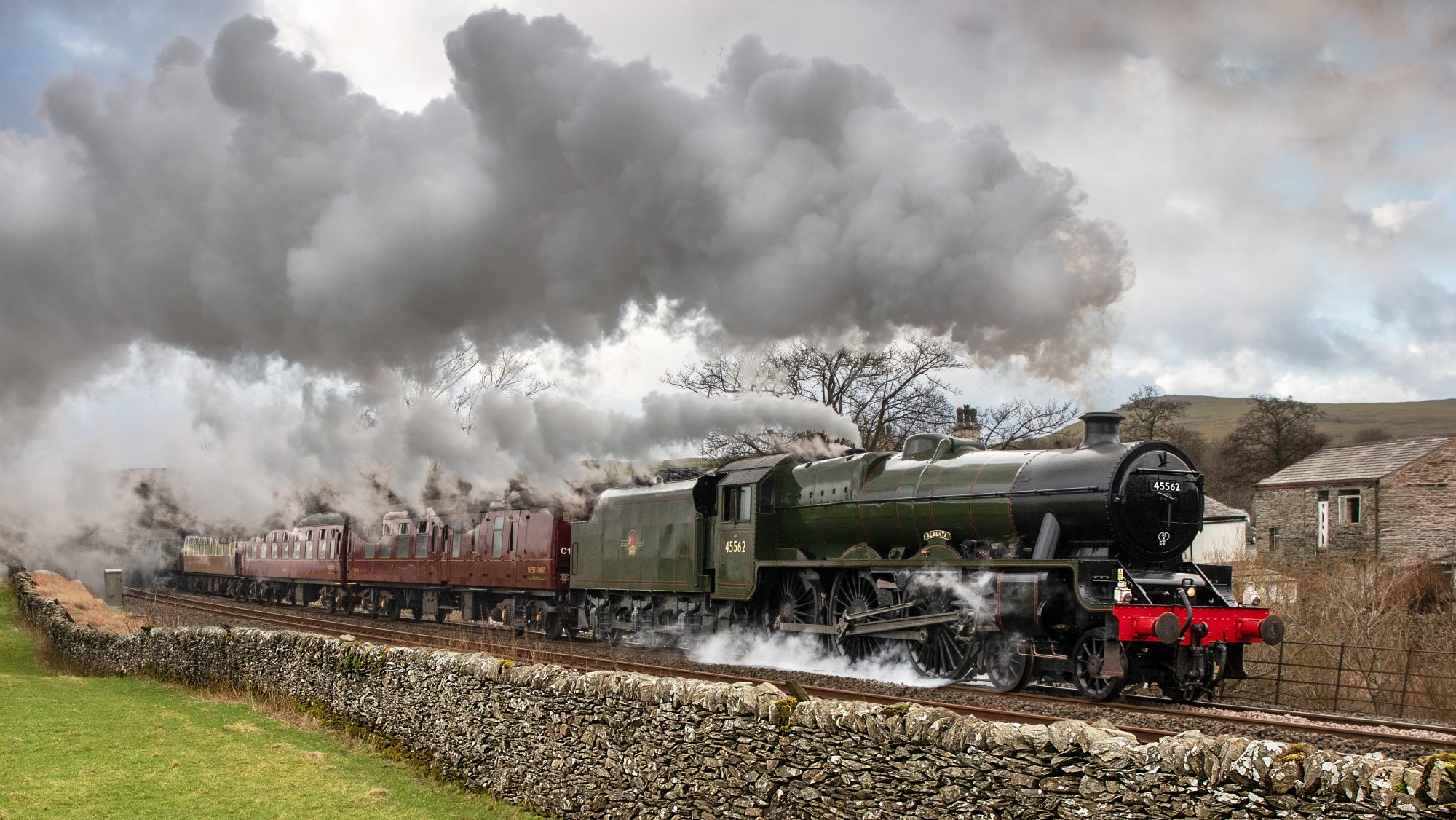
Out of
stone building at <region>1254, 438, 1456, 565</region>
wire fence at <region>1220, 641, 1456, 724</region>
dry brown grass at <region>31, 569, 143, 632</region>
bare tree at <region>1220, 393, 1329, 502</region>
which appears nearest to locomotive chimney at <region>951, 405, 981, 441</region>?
stone building at <region>1254, 438, 1456, 565</region>

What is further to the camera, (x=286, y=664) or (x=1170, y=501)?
(x=286, y=664)

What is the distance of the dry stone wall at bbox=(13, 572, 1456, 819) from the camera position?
5434 mm

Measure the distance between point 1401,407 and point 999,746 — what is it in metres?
149

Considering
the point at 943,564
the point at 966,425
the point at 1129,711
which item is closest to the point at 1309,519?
the point at 966,425

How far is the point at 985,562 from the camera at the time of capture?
13195 millimetres

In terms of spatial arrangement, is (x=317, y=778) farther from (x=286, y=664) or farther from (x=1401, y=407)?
(x=1401, y=407)

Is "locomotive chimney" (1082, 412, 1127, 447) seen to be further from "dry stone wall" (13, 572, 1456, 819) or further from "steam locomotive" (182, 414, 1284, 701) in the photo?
"dry stone wall" (13, 572, 1456, 819)

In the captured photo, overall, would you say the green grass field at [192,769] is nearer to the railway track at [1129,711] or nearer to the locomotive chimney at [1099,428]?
the railway track at [1129,711]

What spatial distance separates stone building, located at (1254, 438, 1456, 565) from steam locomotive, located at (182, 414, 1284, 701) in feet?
82.0

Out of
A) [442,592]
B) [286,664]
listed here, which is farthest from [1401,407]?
[286,664]

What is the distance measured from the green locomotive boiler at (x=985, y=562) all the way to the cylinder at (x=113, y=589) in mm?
21027

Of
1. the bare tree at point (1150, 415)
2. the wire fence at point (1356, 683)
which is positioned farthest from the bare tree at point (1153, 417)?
the wire fence at point (1356, 683)

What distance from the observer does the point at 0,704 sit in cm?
1573

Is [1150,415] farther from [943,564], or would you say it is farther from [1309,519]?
[943,564]
